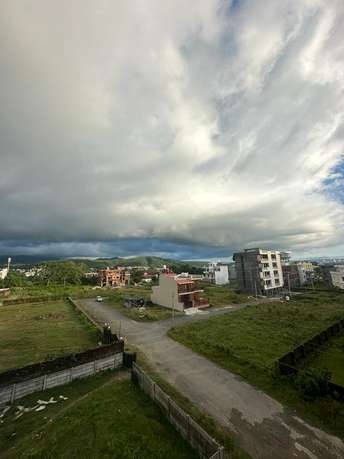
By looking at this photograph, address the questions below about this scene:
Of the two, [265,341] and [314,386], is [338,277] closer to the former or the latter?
[265,341]

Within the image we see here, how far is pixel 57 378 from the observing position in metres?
17.0

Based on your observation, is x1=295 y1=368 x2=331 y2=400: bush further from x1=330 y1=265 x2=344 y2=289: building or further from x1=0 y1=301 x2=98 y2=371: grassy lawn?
x1=330 y1=265 x2=344 y2=289: building

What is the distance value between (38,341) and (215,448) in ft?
89.7

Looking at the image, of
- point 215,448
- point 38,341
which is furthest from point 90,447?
point 38,341

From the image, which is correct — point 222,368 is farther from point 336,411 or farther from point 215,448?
point 215,448

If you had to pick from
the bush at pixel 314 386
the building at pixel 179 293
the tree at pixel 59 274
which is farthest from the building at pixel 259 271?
the tree at pixel 59 274

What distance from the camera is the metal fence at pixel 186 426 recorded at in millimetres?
9492

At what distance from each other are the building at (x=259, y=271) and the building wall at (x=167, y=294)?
3135 cm

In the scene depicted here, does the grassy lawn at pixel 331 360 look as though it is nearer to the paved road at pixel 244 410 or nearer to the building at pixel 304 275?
the paved road at pixel 244 410

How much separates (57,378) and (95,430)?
281 inches

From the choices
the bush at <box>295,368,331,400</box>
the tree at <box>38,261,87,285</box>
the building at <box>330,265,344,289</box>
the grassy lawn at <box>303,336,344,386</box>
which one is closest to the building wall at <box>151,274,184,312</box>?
the grassy lawn at <box>303,336,344,386</box>

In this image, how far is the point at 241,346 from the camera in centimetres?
2470

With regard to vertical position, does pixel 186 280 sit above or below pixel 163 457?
above

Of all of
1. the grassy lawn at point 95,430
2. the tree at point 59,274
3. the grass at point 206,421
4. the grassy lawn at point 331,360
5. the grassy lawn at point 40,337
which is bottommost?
the grassy lawn at point 331,360
